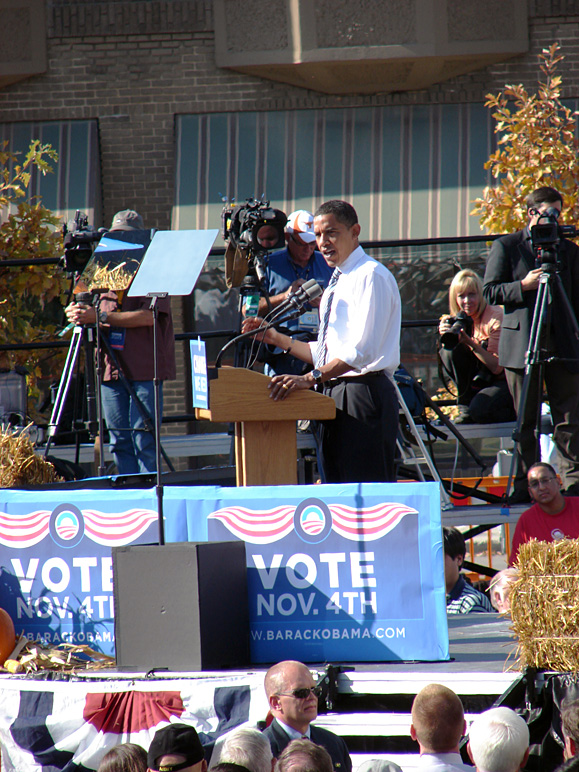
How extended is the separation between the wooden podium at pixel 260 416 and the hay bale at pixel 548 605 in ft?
3.49

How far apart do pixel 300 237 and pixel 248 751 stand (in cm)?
364

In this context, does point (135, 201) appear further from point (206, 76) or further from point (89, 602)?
point (89, 602)

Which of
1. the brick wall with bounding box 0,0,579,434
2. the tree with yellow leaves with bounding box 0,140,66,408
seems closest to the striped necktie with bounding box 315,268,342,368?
the tree with yellow leaves with bounding box 0,140,66,408

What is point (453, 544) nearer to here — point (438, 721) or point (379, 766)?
point (438, 721)

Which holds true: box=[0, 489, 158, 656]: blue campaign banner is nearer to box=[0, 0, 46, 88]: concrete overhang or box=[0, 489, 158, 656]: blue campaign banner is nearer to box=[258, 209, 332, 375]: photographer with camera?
box=[258, 209, 332, 375]: photographer with camera

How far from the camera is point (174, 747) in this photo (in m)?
3.02

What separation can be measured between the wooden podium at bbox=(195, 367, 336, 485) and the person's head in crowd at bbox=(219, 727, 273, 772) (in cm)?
144

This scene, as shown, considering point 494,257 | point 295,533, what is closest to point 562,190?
point 494,257

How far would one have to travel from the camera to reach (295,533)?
4.04m

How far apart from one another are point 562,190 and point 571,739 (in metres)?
6.40

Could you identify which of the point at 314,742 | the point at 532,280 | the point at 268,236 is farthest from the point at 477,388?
the point at 314,742

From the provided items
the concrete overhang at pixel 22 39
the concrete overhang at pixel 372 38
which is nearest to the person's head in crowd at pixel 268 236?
the concrete overhang at pixel 372 38

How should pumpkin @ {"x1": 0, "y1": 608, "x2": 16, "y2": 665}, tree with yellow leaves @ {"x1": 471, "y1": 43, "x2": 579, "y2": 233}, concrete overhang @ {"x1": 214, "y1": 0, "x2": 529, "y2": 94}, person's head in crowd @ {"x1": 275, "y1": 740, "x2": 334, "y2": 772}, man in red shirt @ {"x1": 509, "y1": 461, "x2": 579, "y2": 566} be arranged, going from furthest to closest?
concrete overhang @ {"x1": 214, "y1": 0, "x2": 529, "y2": 94}
tree with yellow leaves @ {"x1": 471, "y1": 43, "x2": 579, "y2": 233}
man in red shirt @ {"x1": 509, "y1": 461, "x2": 579, "y2": 566}
pumpkin @ {"x1": 0, "y1": 608, "x2": 16, "y2": 665}
person's head in crowd @ {"x1": 275, "y1": 740, "x2": 334, "y2": 772}

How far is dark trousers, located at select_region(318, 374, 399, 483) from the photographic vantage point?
14.5 feet
